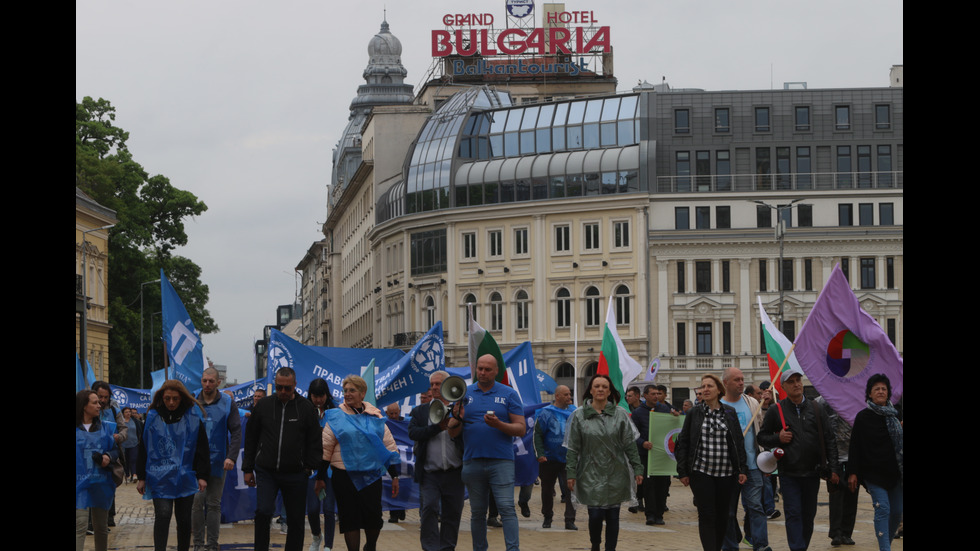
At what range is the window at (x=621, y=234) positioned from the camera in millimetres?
78625

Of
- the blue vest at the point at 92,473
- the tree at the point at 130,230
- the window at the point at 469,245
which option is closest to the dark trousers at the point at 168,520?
the blue vest at the point at 92,473

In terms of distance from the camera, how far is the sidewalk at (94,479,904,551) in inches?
681

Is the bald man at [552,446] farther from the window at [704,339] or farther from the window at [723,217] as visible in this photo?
the window at [723,217]

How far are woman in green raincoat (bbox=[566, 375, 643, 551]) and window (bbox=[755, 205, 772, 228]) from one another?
64.6m

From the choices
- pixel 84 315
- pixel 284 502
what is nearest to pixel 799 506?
pixel 284 502

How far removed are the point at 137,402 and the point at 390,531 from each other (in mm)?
20069

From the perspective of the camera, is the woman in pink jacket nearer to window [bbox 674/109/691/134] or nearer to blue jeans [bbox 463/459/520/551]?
blue jeans [bbox 463/459/520/551]

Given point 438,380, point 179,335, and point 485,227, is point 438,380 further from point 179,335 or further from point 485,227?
point 485,227

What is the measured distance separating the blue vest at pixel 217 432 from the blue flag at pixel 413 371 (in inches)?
290

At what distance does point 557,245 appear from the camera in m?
80.4

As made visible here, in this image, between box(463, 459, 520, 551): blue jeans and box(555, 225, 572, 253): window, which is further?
box(555, 225, 572, 253): window

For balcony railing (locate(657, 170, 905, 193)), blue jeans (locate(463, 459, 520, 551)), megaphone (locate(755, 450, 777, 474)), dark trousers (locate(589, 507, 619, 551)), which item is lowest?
dark trousers (locate(589, 507, 619, 551))

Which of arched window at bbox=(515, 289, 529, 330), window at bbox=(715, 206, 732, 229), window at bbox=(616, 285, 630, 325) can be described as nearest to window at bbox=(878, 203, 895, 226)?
window at bbox=(715, 206, 732, 229)
